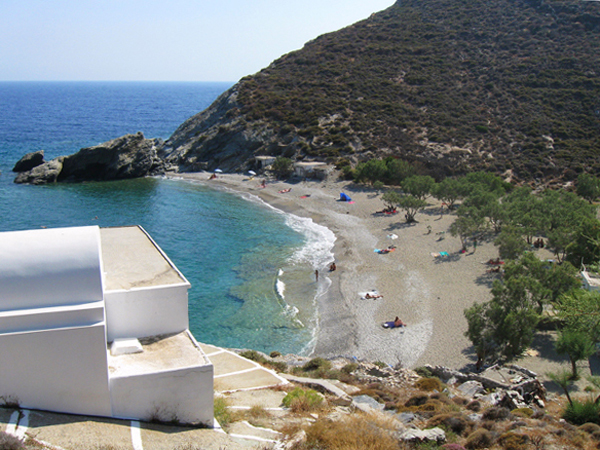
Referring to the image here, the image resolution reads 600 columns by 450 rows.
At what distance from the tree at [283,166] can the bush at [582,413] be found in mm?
47759

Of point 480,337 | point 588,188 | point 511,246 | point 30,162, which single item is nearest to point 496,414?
point 480,337

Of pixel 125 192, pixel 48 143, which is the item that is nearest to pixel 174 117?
pixel 48 143

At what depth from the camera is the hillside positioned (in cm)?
6178

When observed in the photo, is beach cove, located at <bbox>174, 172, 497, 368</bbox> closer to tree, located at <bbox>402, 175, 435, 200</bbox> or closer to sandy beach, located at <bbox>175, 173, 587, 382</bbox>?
sandy beach, located at <bbox>175, 173, 587, 382</bbox>

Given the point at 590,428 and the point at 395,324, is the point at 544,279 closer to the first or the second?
the point at 395,324

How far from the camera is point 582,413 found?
12930mm

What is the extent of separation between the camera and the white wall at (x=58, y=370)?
9969 millimetres

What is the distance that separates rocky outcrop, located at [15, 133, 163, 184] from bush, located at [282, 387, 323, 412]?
54415 mm

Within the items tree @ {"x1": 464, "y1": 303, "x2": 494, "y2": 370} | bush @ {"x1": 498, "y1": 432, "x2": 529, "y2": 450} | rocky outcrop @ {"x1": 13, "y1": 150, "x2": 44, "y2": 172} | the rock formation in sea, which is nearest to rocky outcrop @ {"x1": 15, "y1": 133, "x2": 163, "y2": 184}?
the rock formation in sea

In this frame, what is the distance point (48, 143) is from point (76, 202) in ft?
151

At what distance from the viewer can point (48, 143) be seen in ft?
290

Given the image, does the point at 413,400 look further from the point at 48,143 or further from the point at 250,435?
the point at 48,143

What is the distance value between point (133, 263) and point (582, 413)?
13.4 meters

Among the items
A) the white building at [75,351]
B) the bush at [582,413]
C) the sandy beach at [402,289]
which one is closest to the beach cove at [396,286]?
the sandy beach at [402,289]
